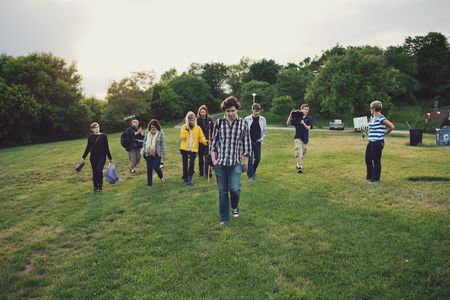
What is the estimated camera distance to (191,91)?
297 feet

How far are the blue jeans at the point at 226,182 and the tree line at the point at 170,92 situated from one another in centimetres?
4079

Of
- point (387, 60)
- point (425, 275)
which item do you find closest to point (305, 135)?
point (425, 275)

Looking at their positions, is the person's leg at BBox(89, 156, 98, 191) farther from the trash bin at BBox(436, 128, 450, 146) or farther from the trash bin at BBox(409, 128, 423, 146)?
the trash bin at BBox(436, 128, 450, 146)

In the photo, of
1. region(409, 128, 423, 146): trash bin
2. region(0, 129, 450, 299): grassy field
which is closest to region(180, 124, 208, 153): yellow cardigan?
region(0, 129, 450, 299): grassy field

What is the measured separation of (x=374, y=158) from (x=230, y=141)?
498 centimetres

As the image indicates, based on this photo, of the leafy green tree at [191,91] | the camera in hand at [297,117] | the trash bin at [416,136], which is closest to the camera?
the camera in hand at [297,117]

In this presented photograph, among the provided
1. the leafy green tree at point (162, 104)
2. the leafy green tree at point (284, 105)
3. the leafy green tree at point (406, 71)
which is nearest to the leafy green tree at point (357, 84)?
the leafy green tree at point (284, 105)

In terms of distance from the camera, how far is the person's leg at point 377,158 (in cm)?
841

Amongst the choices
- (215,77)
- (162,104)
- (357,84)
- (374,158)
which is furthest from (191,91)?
(374,158)

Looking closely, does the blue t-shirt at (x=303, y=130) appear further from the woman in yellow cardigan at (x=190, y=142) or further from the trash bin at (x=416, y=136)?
the trash bin at (x=416, y=136)

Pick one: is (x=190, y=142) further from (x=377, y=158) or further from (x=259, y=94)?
(x=259, y=94)

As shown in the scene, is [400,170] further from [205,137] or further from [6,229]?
[6,229]

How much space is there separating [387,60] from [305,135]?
7224 centimetres

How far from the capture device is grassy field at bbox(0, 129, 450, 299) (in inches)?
154
